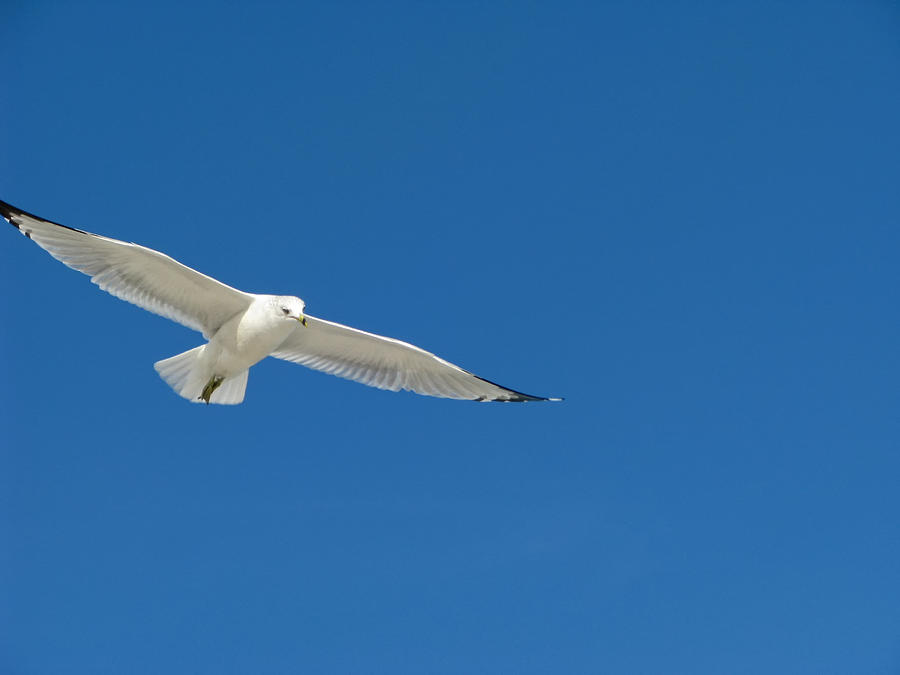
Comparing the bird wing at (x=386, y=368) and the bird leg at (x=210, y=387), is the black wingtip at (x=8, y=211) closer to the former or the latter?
the bird leg at (x=210, y=387)

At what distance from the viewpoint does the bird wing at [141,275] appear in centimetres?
734

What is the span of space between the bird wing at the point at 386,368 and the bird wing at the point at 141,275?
90 cm

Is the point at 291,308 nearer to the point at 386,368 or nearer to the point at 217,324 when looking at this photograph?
the point at 217,324

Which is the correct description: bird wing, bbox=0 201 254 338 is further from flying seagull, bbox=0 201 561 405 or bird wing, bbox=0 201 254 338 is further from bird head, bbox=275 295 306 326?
bird head, bbox=275 295 306 326

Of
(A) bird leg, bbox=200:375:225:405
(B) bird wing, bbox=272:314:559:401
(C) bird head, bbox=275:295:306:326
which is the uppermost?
(B) bird wing, bbox=272:314:559:401

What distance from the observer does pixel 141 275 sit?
7.69 metres

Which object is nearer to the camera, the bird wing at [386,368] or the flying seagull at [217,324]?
the flying seagull at [217,324]

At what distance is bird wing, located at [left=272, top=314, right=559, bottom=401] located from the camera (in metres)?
8.63

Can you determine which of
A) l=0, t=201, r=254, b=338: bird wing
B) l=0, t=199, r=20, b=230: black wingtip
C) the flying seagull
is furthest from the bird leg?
l=0, t=199, r=20, b=230: black wingtip

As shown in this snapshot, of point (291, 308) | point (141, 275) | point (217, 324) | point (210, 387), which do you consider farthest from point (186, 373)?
point (291, 308)

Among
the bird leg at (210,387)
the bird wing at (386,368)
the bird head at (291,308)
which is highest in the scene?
the bird wing at (386,368)

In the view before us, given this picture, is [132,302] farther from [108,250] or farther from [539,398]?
[539,398]

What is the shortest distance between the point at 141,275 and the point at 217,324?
0.74 meters

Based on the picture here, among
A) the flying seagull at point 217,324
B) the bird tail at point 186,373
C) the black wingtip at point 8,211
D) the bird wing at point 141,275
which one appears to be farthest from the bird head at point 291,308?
the black wingtip at point 8,211
